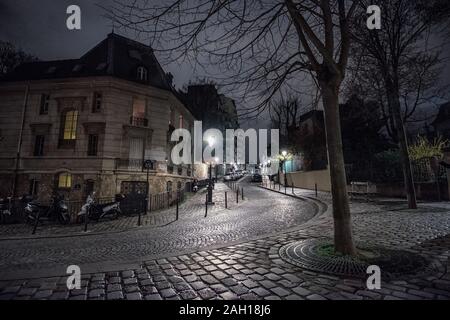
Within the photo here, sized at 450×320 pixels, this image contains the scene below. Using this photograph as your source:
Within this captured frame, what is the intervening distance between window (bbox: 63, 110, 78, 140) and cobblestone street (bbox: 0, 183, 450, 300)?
43.7ft

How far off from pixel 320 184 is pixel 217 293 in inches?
886

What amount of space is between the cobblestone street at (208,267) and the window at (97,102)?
43.9 feet

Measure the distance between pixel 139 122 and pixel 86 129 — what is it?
13.2ft

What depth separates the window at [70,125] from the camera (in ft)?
62.0

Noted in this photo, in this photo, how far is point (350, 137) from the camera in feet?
77.5

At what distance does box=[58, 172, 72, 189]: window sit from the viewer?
1805 centimetres

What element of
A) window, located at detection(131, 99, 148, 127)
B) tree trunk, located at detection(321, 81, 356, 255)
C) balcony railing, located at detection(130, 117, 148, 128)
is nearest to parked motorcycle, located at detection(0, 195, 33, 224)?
balcony railing, located at detection(130, 117, 148, 128)

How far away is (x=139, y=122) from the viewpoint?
1944cm

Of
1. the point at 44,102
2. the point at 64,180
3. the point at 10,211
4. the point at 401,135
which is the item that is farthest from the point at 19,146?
the point at 401,135

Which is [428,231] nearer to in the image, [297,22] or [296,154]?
[297,22]

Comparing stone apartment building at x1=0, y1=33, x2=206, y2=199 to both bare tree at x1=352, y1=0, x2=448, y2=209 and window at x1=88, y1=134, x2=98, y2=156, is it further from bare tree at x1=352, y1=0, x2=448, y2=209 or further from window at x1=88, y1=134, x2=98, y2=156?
bare tree at x1=352, y1=0, x2=448, y2=209

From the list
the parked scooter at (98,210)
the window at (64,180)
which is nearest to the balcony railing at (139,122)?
the window at (64,180)

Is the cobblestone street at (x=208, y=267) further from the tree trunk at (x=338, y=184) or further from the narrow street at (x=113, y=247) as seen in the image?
the tree trunk at (x=338, y=184)
